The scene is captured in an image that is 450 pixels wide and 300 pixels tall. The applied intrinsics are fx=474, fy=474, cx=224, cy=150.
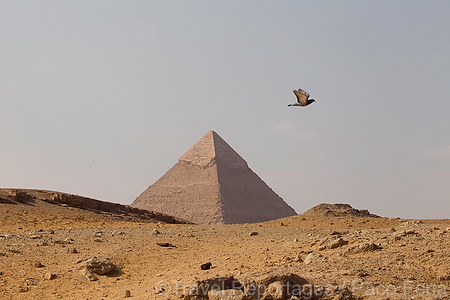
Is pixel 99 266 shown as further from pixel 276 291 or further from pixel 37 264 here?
pixel 276 291

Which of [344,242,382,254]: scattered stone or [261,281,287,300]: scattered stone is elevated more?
[344,242,382,254]: scattered stone

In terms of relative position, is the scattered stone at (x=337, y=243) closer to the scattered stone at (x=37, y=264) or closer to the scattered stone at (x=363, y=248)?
the scattered stone at (x=363, y=248)

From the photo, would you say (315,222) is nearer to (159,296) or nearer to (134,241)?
(134,241)

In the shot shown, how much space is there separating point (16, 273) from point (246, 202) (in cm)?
9404

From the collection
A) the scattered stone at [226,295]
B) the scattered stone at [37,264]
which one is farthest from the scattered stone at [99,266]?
the scattered stone at [226,295]

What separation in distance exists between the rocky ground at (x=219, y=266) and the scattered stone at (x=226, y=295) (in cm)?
1

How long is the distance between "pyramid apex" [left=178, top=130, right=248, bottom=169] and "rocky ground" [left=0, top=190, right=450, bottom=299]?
9673 centimetres

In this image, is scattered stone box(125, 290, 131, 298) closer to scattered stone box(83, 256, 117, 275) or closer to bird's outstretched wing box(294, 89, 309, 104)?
scattered stone box(83, 256, 117, 275)

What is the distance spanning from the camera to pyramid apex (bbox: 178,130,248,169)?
4247 inches

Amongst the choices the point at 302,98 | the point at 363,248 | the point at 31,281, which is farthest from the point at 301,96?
the point at 31,281

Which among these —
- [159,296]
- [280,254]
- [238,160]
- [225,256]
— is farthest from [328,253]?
[238,160]

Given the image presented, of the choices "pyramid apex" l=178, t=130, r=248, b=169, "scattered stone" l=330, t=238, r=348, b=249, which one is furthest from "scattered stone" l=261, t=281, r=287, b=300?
"pyramid apex" l=178, t=130, r=248, b=169

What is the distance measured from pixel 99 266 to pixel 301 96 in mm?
5396

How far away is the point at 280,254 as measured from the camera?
7.68 meters
